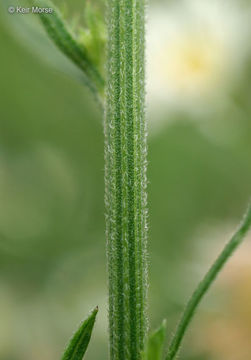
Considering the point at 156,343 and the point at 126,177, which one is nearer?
the point at 156,343

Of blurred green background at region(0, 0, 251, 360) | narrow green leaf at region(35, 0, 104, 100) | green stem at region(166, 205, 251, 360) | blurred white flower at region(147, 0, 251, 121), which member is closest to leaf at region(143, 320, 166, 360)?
green stem at region(166, 205, 251, 360)

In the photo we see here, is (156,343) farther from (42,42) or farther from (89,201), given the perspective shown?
(89,201)

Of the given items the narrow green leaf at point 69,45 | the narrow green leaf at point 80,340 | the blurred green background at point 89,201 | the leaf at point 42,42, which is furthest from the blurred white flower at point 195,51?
the narrow green leaf at point 80,340

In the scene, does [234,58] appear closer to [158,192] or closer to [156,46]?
[156,46]

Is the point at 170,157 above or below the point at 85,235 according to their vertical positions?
above

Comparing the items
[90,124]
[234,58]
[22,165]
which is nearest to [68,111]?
[90,124]

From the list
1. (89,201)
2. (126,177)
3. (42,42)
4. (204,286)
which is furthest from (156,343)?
(89,201)
